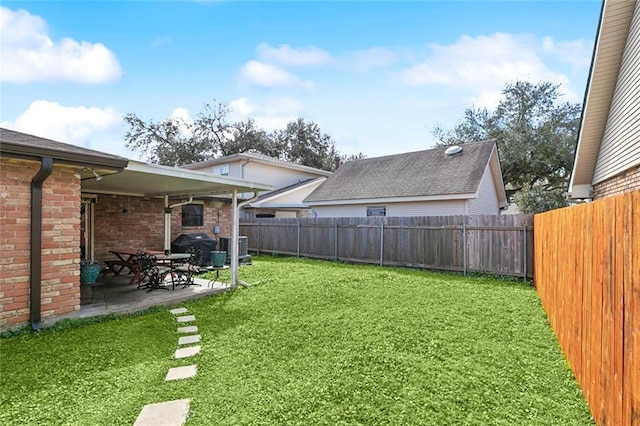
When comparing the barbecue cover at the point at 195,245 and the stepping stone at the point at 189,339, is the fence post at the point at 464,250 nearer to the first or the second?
the stepping stone at the point at 189,339

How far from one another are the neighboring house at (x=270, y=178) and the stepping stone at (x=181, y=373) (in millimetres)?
15091

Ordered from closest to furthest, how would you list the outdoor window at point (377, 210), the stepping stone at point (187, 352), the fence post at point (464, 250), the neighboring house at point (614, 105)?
1. the stepping stone at point (187, 352)
2. the neighboring house at point (614, 105)
3. the fence post at point (464, 250)
4. the outdoor window at point (377, 210)

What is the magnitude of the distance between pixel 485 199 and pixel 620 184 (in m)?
8.76

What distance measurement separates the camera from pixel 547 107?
23.3 meters

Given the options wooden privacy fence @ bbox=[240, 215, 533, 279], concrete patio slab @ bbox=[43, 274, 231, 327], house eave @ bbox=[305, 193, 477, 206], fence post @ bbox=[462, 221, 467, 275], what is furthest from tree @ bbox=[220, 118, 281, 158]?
fence post @ bbox=[462, 221, 467, 275]

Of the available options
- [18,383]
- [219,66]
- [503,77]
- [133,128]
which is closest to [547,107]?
[503,77]

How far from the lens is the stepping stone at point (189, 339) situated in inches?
183

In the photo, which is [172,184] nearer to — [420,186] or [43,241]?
[43,241]

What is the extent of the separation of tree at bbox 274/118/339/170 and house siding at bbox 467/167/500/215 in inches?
775

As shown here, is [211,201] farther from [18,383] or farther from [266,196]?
[18,383]

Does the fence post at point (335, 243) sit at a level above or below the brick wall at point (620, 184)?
below

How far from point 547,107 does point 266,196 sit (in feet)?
65.2

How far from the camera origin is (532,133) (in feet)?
73.5

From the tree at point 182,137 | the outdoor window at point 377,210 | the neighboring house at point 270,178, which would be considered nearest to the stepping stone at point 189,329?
the outdoor window at point 377,210
